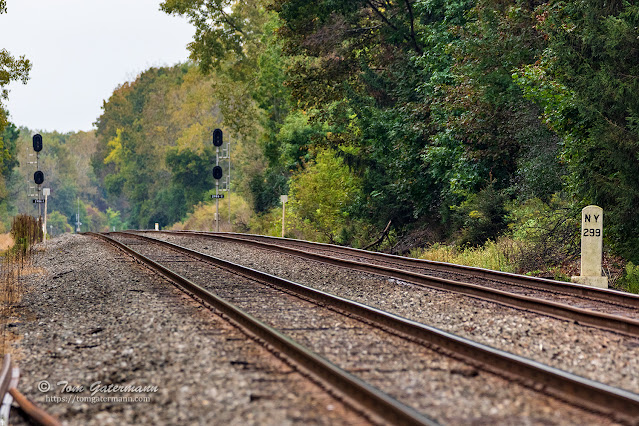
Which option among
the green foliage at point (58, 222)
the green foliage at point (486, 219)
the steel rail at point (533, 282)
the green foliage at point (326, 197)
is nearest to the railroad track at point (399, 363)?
the steel rail at point (533, 282)

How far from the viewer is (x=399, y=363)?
6277 mm

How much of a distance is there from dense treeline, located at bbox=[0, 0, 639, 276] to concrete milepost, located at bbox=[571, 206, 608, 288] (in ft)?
1.23

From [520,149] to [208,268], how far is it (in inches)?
420

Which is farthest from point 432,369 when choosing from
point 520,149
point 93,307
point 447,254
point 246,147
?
point 246,147

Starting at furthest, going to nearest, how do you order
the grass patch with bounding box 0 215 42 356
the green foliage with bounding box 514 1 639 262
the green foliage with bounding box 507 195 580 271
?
the green foliage with bounding box 507 195 580 271 < the green foliage with bounding box 514 1 639 262 < the grass patch with bounding box 0 215 42 356

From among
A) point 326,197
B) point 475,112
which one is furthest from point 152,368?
point 326,197

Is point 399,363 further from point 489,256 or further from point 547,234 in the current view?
point 489,256

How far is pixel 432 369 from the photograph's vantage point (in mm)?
6070

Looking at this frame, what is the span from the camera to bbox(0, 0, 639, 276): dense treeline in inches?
513

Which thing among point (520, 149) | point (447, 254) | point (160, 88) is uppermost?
point (160, 88)

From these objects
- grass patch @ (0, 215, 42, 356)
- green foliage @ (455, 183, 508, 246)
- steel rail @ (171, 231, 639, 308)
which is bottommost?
grass patch @ (0, 215, 42, 356)

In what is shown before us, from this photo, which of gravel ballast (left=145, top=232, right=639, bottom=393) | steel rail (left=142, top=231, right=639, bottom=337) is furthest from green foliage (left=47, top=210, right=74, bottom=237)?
gravel ballast (left=145, top=232, right=639, bottom=393)

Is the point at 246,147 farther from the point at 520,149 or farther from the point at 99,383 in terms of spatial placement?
the point at 99,383

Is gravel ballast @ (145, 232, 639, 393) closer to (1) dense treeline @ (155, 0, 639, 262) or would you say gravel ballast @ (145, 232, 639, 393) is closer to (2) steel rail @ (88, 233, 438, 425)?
(2) steel rail @ (88, 233, 438, 425)
